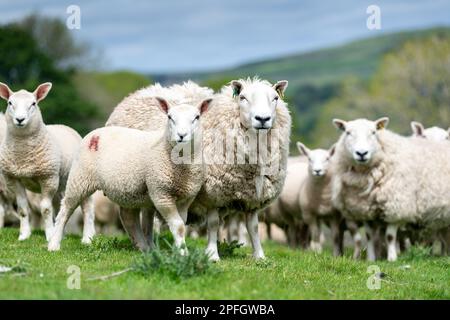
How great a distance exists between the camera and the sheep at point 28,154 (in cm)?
1085

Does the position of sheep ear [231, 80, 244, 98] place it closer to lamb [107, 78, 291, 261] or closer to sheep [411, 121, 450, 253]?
lamb [107, 78, 291, 261]

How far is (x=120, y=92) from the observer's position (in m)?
56.6

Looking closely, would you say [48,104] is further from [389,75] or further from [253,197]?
[253,197]

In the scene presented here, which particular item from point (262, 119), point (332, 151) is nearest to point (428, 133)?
point (332, 151)

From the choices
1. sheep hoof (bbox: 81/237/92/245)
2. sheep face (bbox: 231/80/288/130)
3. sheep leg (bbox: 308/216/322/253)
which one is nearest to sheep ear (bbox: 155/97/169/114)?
sheep face (bbox: 231/80/288/130)

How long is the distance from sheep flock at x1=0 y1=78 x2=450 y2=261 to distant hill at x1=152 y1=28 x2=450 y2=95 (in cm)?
9311

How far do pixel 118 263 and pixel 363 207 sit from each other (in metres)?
5.13

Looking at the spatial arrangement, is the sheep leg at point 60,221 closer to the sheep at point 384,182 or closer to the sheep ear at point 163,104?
the sheep ear at point 163,104

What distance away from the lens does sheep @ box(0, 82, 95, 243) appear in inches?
427

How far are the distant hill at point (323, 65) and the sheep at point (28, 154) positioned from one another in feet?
315

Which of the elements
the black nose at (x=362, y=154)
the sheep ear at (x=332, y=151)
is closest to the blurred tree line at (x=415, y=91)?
the sheep ear at (x=332, y=151)

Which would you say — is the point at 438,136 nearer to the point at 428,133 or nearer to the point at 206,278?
the point at 428,133

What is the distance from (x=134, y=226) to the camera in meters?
10.4
